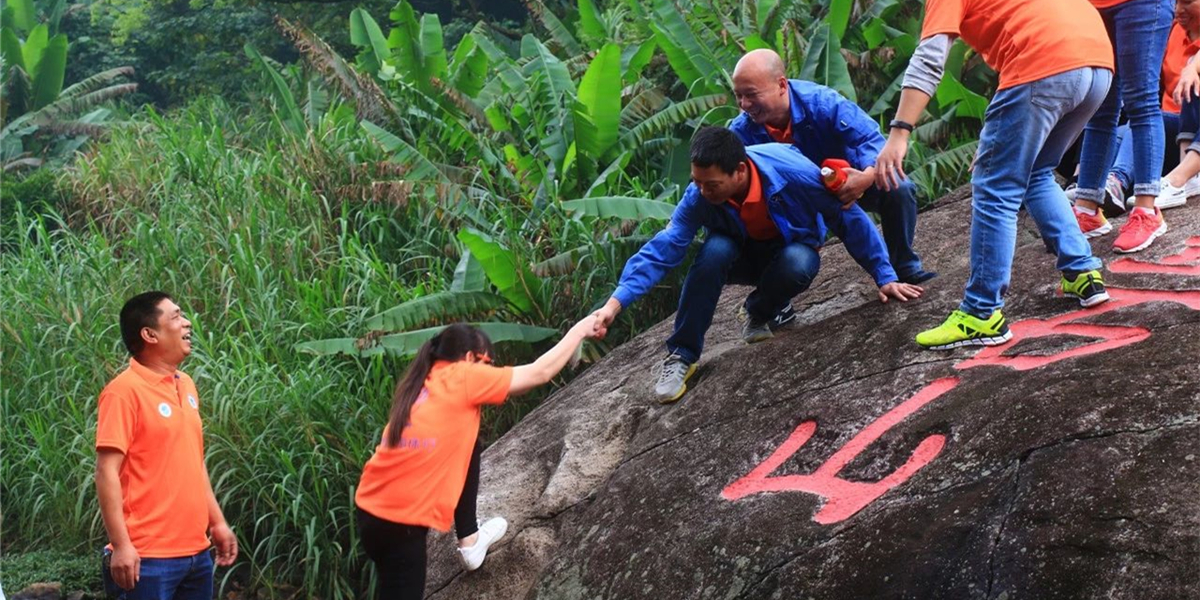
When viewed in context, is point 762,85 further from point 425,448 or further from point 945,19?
point 425,448

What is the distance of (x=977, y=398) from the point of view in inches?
136

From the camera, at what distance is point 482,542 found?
404cm

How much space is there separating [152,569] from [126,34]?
1385 centimetres

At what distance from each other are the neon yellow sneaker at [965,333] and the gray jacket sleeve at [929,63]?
75 cm

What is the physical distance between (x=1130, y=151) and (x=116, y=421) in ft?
14.4

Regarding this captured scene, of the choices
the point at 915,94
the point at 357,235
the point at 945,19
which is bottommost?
the point at 357,235

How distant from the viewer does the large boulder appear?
2824mm

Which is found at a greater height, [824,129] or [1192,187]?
[824,129]

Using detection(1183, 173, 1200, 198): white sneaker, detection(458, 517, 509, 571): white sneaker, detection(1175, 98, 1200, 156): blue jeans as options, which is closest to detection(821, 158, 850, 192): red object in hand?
detection(458, 517, 509, 571): white sneaker

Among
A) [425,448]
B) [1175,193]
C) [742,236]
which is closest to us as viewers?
[425,448]

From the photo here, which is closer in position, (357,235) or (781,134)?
(781,134)

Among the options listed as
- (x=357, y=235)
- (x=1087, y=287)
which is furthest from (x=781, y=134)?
(x=357, y=235)

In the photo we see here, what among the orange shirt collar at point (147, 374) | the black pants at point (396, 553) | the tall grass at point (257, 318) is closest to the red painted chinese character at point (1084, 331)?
Answer: the black pants at point (396, 553)

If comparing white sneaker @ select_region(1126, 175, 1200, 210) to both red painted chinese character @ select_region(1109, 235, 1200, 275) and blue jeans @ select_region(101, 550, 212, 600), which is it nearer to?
red painted chinese character @ select_region(1109, 235, 1200, 275)
